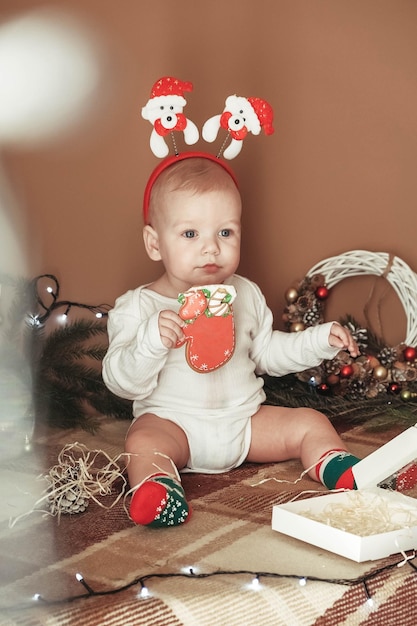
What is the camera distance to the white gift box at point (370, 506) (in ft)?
4.05

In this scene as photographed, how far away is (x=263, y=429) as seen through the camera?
5.55 ft

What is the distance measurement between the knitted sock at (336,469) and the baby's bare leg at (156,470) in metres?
0.25

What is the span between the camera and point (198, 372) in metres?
1.64

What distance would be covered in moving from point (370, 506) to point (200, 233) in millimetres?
593

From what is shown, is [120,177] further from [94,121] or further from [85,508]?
[85,508]

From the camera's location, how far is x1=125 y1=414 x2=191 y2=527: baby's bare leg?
4.39 feet

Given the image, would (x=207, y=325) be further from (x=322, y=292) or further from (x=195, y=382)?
(x=322, y=292)

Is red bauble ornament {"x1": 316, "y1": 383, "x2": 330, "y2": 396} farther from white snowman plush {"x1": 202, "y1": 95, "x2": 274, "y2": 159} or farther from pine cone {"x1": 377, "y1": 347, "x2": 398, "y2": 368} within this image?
white snowman plush {"x1": 202, "y1": 95, "x2": 274, "y2": 159}

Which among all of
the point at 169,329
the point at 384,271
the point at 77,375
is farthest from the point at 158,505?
the point at 384,271

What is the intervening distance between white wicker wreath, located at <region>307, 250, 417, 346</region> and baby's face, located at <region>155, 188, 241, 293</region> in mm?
496

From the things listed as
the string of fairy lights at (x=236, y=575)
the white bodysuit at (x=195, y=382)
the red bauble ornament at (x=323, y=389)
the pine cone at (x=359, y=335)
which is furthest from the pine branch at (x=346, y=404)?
the string of fairy lights at (x=236, y=575)

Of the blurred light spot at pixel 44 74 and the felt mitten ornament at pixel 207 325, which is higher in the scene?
the blurred light spot at pixel 44 74

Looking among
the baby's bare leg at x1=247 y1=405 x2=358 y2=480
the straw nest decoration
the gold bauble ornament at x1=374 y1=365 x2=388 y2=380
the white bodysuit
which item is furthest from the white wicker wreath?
the baby's bare leg at x1=247 y1=405 x2=358 y2=480

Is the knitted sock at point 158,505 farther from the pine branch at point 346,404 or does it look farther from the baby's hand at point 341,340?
the pine branch at point 346,404
